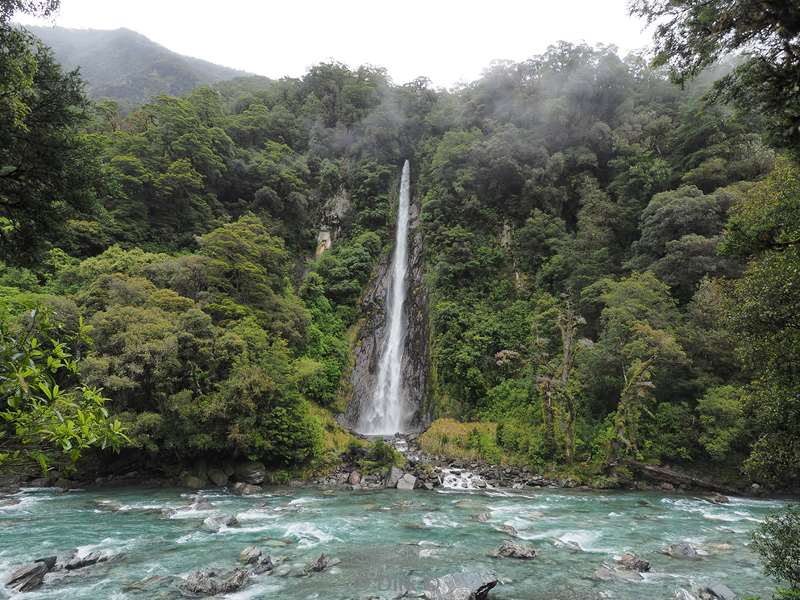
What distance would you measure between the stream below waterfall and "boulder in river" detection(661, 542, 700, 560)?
258 mm

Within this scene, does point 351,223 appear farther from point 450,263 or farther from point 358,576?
point 358,576

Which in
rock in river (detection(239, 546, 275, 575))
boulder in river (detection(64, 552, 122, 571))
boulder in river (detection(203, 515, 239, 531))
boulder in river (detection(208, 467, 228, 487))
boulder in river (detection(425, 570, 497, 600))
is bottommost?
boulder in river (detection(208, 467, 228, 487))

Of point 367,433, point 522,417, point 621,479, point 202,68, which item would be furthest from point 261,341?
point 202,68

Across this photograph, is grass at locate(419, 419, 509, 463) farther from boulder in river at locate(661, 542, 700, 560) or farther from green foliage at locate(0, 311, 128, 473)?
green foliage at locate(0, 311, 128, 473)

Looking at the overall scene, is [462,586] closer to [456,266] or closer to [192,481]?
[192,481]

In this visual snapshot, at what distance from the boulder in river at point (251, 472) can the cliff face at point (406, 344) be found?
11128 millimetres

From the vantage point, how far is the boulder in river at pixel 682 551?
10.0 m

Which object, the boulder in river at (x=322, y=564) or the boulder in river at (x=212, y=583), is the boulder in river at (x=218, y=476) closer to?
the boulder in river at (x=322, y=564)

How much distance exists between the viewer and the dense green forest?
25.2 ft

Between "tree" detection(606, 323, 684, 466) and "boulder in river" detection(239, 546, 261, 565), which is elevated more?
"tree" detection(606, 323, 684, 466)

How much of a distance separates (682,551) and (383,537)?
7374mm

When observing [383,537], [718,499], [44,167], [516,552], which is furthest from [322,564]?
[718,499]

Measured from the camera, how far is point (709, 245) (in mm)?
22078

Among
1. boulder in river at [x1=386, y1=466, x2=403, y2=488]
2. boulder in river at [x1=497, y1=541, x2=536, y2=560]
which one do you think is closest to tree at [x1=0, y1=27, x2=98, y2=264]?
boulder in river at [x1=497, y1=541, x2=536, y2=560]
